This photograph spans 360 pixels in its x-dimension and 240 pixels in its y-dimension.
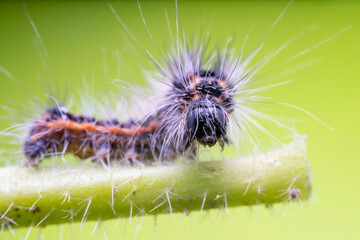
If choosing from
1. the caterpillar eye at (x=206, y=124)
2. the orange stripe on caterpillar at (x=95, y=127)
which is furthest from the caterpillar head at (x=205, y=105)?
the orange stripe on caterpillar at (x=95, y=127)

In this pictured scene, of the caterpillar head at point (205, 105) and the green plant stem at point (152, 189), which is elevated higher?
the caterpillar head at point (205, 105)

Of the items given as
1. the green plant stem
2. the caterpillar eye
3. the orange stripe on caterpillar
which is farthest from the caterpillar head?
the orange stripe on caterpillar

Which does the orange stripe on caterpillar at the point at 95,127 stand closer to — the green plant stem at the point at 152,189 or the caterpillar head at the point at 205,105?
the caterpillar head at the point at 205,105

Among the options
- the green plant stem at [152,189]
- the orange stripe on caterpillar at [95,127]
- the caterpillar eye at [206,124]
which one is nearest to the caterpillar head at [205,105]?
the caterpillar eye at [206,124]

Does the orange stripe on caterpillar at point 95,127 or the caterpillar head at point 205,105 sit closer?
the caterpillar head at point 205,105

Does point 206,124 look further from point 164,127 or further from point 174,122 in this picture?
point 164,127

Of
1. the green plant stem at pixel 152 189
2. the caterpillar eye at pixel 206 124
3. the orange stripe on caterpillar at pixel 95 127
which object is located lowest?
the green plant stem at pixel 152 189

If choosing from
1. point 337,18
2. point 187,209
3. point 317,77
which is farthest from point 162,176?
point 337,18

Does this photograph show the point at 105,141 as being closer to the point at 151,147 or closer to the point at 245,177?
the point at 151,147
